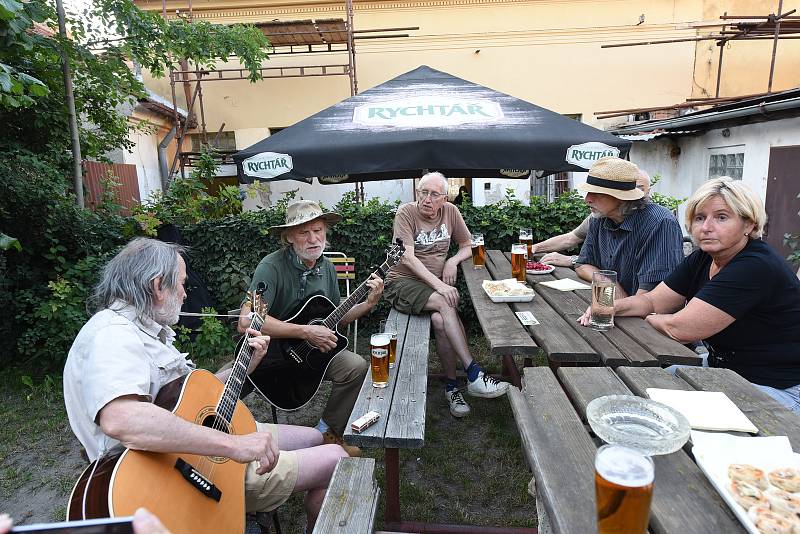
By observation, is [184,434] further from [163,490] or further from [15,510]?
[15,510]

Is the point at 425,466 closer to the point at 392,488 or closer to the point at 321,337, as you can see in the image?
the point at 392,488

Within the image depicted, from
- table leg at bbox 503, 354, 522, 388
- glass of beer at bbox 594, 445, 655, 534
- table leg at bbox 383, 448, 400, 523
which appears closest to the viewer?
glass of beer at bbox 594, 445, 655, 534

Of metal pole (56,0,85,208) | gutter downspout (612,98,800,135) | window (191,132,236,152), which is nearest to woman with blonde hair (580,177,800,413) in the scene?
gutter downspout (612,98,800,135)

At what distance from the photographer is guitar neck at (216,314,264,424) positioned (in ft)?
6.04

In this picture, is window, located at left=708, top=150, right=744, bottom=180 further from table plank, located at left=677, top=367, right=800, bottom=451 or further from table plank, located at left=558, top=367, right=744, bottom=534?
table plank, located at left=558, top=367, right=744, bottom=534

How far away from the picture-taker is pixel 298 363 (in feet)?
9.19

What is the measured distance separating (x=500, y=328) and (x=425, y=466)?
113 centimetres

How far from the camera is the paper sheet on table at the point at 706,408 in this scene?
1311 millimetres

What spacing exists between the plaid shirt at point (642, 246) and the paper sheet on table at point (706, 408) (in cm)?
137

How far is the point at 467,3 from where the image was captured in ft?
37.4

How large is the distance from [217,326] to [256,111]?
8709 mm

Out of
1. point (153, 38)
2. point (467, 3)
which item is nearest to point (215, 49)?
point (153, 38)

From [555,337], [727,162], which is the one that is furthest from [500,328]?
[727,162]

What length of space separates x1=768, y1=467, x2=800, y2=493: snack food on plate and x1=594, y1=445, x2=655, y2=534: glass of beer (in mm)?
383
